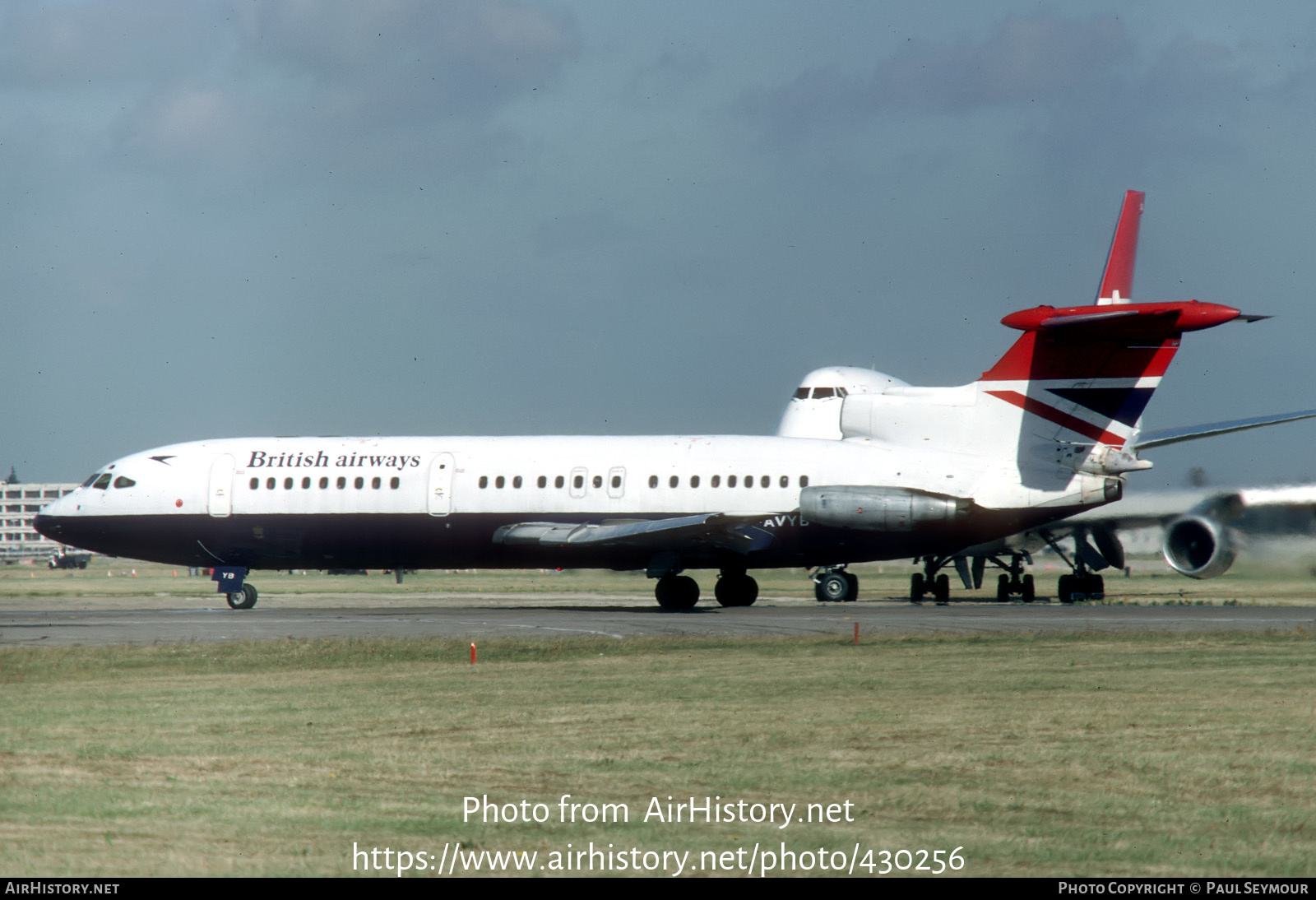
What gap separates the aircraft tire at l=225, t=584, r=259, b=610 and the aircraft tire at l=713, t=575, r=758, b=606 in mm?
12763

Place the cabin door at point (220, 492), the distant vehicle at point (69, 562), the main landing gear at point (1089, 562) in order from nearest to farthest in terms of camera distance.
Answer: the cabin door at point (220, 492)
the main landing gear at point (1089, 562)
the distant vehicle at point (69, 562)

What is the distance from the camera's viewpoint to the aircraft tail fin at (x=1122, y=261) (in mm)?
38094

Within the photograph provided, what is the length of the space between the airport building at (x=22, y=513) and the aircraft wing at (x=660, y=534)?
142711 millimetres

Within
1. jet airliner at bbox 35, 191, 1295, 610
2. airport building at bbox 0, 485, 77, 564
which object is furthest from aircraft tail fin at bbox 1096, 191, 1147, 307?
airport building at bbox 0, 485, 77, 564

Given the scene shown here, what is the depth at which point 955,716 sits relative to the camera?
14.1 m

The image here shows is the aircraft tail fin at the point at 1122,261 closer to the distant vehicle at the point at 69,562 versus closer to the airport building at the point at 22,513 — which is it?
the distant vehicle at the point at 69,562

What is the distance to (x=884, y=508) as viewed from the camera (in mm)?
33844

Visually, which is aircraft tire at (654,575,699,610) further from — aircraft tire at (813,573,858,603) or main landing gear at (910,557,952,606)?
main landing gear at (910,557,952,606)

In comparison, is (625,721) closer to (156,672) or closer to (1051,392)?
(156,672)

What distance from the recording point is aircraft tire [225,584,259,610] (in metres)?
38.9

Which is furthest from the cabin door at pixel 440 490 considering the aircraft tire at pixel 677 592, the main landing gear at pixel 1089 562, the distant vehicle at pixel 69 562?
the distant vehicle at pixel 69 562

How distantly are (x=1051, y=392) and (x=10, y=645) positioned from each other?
899 inches

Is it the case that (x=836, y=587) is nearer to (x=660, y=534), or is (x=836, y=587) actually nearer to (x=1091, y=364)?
(x=660, y=534)

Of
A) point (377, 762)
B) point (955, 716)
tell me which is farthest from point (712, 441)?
point (377, 762)
